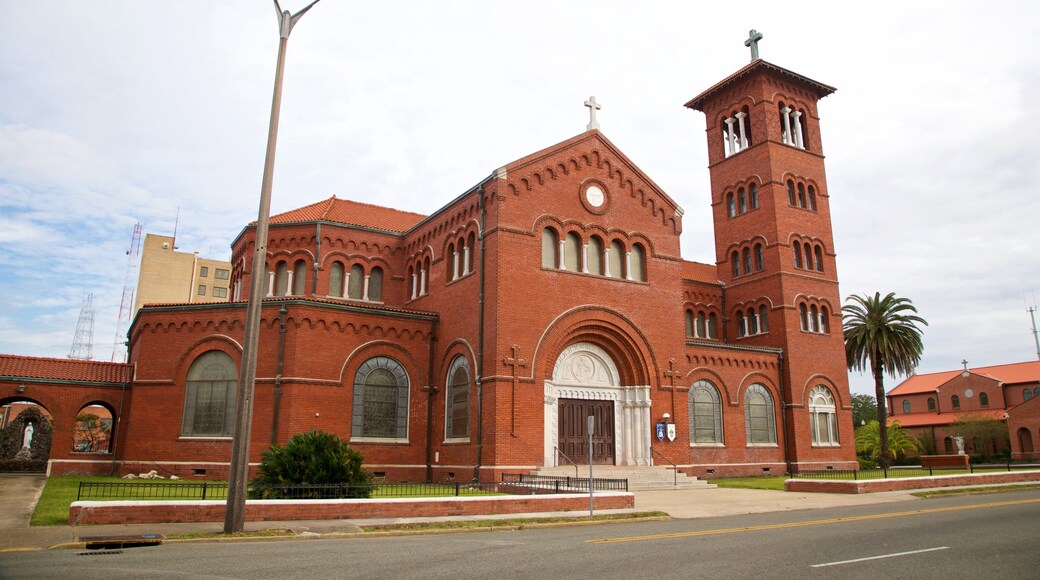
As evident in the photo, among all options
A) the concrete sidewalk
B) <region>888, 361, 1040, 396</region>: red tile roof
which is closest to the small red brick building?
<region>888, 361, 1040, 396</region>: red tile roof

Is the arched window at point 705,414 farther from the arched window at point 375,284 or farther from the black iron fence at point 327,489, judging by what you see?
the arched window at point 375,284

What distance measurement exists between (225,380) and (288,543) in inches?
726

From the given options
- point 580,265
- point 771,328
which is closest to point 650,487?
point 580,265

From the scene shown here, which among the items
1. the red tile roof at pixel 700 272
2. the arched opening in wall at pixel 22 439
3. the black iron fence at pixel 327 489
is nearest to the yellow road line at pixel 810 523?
the black iron fence at pixel 327 489

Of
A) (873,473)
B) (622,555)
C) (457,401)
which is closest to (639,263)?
Answer: (457,401)

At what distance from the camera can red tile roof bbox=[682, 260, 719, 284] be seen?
148ft

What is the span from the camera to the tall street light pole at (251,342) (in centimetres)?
1353

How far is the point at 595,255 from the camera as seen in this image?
3161 cm

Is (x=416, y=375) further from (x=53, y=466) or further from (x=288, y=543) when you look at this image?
(x=288, y=543)

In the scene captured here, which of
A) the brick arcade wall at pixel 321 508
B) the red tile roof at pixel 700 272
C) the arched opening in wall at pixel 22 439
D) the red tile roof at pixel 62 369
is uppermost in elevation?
the red tile roof at pixel 700 272

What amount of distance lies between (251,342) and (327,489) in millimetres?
5125

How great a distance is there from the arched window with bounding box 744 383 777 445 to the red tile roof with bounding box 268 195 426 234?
20709mm

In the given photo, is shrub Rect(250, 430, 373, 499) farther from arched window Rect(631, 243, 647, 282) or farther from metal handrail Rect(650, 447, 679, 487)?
arched window Rect(631, 243, 647, 282)

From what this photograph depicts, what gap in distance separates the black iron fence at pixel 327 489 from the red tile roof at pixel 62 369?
33.2 feet
